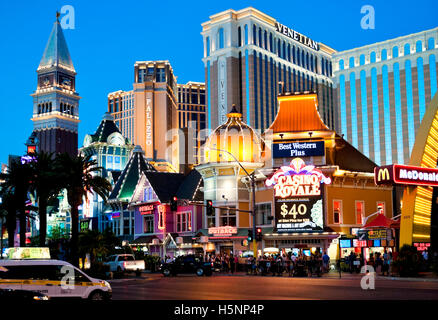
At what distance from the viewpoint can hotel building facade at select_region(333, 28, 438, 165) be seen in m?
176

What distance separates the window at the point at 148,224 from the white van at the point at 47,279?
53933 mm

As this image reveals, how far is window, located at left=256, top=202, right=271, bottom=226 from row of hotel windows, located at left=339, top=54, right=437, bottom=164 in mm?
121083

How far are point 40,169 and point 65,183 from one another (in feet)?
14.2

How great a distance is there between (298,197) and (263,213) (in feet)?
16.0

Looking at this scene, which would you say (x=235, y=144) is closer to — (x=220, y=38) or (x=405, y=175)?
(x=405, y=175)

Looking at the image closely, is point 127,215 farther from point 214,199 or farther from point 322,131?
point 322,131

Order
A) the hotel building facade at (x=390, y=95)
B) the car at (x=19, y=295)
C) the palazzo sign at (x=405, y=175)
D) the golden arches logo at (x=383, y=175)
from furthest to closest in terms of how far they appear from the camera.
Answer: the hotel building facade at (x=390, y=95), the golden arches logo at (x=383, y=175), the palazzo sign at (x=405, y=175), the car at (x=19, y=295)


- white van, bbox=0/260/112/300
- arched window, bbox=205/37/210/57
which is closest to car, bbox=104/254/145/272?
white van, bbox=0/260/112/300

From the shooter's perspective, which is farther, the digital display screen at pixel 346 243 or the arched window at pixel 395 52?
the arched window at pixel 395 52

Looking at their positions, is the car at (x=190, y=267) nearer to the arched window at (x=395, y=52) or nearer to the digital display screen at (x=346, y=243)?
the digital display screen at (x=346, y=243)

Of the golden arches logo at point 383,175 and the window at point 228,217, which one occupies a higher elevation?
the golden arches logo at point 383,175

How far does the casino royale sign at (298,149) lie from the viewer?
58344 mm

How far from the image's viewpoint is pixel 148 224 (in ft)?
252

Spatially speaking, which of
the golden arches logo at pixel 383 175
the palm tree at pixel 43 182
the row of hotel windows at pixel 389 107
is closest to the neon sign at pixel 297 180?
the golden arches logo at pixel 383 175
